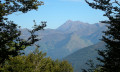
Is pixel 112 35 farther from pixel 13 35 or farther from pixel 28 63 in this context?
pixel 28 63

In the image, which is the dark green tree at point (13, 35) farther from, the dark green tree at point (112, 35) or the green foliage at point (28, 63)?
the green foliage at point (28, 63)

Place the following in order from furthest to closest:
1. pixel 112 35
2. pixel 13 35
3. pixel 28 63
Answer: pixel 28 63 < pixel 112 35 < pixel 13 35

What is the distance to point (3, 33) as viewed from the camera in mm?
9000

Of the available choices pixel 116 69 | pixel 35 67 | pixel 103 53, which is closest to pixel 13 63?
pixel 35 67

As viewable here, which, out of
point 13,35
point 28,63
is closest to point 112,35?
point 13,35

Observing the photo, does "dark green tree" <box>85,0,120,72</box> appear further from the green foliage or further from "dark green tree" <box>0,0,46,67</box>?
the green foliage

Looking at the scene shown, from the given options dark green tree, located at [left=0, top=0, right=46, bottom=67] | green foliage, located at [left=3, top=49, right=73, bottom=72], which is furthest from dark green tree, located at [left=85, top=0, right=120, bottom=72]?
green foliage, located at [left=3, top=49, right=73, bottom=72]

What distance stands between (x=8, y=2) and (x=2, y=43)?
85.7 inches

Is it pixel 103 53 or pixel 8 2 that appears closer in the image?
pixel 8 2

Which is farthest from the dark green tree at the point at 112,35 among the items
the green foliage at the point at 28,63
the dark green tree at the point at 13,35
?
the green foliage at the point at 28,63

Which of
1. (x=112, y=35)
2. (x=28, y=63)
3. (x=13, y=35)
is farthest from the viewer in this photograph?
(x=28, y=63)

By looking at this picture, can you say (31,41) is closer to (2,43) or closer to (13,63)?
(2,43)

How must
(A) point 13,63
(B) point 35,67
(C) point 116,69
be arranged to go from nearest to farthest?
(C) point 116,69
(A) point 13,63
(B) point 35,67

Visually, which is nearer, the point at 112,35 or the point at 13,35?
the point at 13,35
